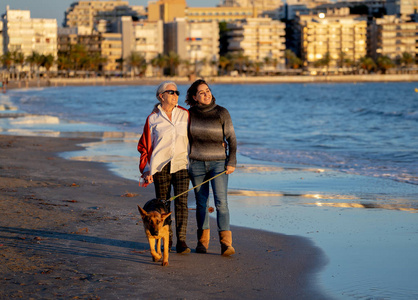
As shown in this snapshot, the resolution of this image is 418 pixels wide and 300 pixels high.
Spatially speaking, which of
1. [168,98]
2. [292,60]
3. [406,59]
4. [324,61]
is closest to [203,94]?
[168,98]

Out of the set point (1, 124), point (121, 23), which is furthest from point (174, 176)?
point (121, 23)

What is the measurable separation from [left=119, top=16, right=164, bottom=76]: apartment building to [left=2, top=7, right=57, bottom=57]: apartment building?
17020 mm

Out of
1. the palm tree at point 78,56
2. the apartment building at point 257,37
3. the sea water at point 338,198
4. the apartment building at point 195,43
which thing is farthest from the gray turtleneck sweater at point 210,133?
the apartment building at point 257,37

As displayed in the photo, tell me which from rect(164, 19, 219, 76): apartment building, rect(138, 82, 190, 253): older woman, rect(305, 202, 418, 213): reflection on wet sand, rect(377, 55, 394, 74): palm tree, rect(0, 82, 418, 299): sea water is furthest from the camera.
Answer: rect(377, 55, 394, 74): palm tree

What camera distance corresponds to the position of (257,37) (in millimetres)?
197750

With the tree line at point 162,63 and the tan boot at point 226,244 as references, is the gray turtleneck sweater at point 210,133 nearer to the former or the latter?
the tan boot at point 226,244

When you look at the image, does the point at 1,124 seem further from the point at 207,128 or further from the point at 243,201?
the point at 207,128

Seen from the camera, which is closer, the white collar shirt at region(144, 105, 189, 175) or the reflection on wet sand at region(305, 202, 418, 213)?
the white collar shirt at region(144, 105, 189, 175)

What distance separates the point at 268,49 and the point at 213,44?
16895 mm

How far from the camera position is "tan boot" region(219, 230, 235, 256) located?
7055 mm

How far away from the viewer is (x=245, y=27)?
644 ft

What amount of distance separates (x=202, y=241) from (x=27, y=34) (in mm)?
168540

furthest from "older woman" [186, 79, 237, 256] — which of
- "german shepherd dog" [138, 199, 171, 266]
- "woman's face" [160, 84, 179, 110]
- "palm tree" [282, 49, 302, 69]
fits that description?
"palm tree" [282, 49, 302, 69]

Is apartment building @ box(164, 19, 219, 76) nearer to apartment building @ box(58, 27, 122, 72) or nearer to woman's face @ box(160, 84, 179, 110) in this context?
apartment building @ box(58, 27, 122, 72)
